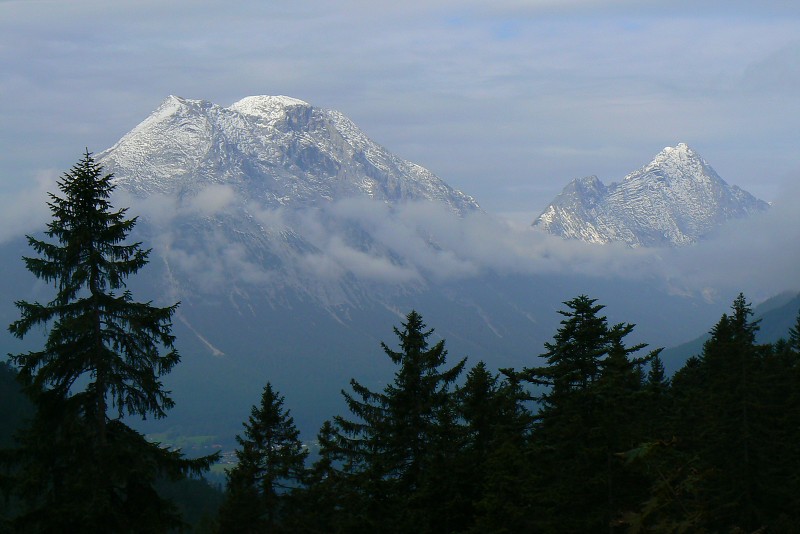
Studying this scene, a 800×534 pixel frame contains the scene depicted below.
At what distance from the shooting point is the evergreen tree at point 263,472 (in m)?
45.8

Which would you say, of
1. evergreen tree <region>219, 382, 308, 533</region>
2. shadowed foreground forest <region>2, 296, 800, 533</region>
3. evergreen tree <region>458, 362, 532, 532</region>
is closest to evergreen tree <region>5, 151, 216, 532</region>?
shadowed foreground forest <region>2, 296, 800, 533</region>

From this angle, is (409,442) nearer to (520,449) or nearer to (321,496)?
(520,449)

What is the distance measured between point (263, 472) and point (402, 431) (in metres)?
8.49

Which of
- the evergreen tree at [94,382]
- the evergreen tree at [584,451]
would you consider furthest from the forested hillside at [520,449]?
the evergreen tree at [94,382]

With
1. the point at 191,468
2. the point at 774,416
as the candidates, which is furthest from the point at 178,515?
the point at 774,416

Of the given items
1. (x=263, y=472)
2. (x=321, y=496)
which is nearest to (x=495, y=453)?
(x=321, y=496)

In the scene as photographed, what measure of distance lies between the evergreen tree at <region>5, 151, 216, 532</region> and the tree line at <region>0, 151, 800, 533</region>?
0.16 feet

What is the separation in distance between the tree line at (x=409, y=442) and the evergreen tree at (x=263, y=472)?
0.08 m

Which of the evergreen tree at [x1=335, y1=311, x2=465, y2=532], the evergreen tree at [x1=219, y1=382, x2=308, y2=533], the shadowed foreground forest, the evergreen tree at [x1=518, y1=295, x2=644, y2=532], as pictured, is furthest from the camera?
the evergreen tree at [x1=219, y1=382, x2=308, y2=533]

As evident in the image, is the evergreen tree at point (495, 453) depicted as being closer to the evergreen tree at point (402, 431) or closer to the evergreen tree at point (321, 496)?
the evergreen tree at point (402, 431)

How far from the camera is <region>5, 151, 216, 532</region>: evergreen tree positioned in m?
26.4

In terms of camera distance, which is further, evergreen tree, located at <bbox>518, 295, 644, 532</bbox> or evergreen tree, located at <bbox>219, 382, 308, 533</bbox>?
evergreen tree, located at <bbox>219, 382, 308, 533</bbox>

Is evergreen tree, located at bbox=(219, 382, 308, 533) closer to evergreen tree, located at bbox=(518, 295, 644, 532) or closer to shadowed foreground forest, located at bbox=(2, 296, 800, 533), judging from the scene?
shadowed foreground forest, located at bbox=(2, 296, 800, 533)

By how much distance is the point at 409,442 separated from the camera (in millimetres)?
40812
